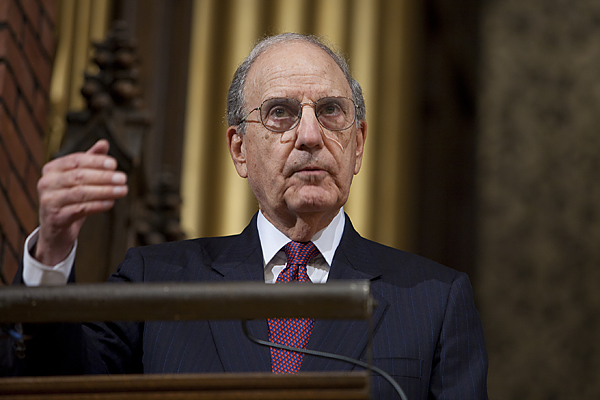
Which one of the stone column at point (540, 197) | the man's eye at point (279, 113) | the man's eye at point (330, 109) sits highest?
the man's eye at point (330, 109)

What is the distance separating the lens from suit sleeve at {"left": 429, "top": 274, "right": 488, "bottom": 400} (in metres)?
1.25

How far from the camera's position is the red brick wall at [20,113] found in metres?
1.72

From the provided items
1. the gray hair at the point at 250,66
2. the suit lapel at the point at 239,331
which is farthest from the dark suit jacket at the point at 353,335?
the gray hair at the point at 250,66

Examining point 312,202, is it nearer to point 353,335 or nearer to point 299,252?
point 299,252

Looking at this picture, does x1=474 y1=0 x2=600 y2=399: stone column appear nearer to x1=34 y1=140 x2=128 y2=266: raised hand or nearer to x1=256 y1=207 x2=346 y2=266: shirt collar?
x1=256 y1=207 x2=346 y2=266: shirt collar

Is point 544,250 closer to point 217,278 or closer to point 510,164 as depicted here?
point 510,164

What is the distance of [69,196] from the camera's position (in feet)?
3.26

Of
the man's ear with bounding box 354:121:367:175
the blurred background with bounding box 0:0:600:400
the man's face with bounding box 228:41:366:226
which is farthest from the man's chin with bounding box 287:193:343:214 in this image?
the blurred background with bounding box 0:0:600:400

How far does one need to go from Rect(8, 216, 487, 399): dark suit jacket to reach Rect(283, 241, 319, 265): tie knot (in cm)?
6

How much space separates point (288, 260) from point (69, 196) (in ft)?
1.87

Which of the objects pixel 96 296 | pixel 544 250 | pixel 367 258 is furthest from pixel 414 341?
pixel 544 250

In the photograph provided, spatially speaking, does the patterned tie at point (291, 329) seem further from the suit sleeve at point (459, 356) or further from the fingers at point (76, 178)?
the fingers at point (76, 178)

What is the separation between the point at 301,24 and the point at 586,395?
237cm

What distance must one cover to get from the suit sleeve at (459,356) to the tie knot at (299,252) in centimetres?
30
